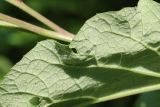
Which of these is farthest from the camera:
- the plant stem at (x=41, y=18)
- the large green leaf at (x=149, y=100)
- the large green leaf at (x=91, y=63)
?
the large green leaf at (x=149, y=100)

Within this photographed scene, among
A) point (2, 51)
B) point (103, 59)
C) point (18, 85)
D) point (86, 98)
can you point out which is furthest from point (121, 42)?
point (2, 51)

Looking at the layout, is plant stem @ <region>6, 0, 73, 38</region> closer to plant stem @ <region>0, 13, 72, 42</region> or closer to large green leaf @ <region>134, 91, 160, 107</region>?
plant stem @ <region>0, 13, 72, 42</region>

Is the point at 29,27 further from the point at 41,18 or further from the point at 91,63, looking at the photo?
the point at 91,63

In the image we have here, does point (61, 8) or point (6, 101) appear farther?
point (61, 8)

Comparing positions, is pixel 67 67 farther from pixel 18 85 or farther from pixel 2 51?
pixel 2 51

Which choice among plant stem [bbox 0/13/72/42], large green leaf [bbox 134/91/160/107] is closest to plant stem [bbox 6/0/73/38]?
plant stem [bbox 0/13/72/42]

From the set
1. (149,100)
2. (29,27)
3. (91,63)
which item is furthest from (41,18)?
(149,100)

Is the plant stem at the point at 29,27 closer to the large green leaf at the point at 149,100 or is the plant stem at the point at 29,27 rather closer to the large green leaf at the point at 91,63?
the large green leaf at the point at 91,63

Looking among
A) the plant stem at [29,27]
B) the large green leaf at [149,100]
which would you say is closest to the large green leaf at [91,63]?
the plant stem at [29,27]
